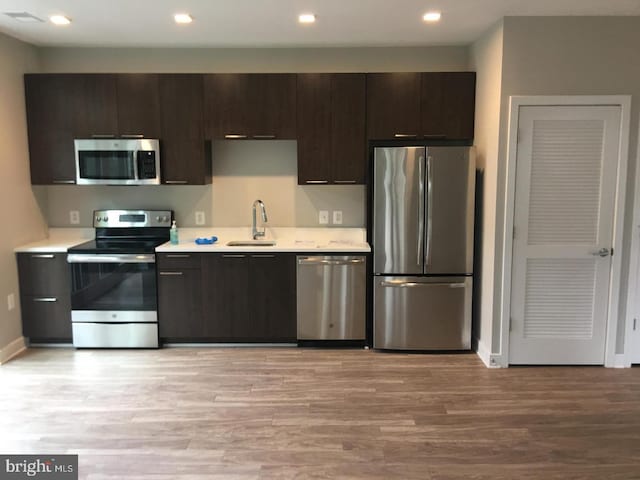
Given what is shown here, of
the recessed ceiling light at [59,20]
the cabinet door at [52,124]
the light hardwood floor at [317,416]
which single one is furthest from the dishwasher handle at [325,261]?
the recessed ceiling light at [59,20]

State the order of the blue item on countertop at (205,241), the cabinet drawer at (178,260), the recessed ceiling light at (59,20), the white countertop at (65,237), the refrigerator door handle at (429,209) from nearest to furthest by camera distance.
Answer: the recessed ceiling light at (59,20)
the refrigerator door handle at (429,209)
the cabinet drawer at (178,260)
the white countertop at (65,237)
the blue item on countertop at (205,241)

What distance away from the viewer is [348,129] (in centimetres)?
432

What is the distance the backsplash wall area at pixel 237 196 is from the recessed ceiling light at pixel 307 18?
48.5 inches

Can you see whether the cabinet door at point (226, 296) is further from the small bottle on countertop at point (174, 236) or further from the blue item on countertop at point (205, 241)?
the small bottle on countertop at point (174, 236)

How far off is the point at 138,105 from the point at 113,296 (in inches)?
65.0

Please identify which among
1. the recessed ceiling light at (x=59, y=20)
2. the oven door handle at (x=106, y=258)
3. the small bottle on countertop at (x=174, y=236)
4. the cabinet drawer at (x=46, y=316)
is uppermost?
the recessed ceiling light at (x=59, y=20)

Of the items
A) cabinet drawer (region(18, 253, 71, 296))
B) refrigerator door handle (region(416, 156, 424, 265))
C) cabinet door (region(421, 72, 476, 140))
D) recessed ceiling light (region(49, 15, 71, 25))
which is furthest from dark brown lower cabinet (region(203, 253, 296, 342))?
recessed ceiling light (region(49, 15, 71, 25))

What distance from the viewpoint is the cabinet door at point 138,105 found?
14.0 feet

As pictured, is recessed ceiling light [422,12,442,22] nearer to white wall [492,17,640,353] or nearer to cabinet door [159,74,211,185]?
white wall [492,17,640,353]

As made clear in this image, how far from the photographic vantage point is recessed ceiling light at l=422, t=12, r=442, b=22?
3520mm

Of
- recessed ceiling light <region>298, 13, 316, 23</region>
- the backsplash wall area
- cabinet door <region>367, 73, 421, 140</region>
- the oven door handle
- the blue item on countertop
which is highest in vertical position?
recessed ceiling light <region>298, 13, 316, 23</region>

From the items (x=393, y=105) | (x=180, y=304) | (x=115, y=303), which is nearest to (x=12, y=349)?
(x=115, y=303)

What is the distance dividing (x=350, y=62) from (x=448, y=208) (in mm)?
1629

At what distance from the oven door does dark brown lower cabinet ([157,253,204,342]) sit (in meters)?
0.07
